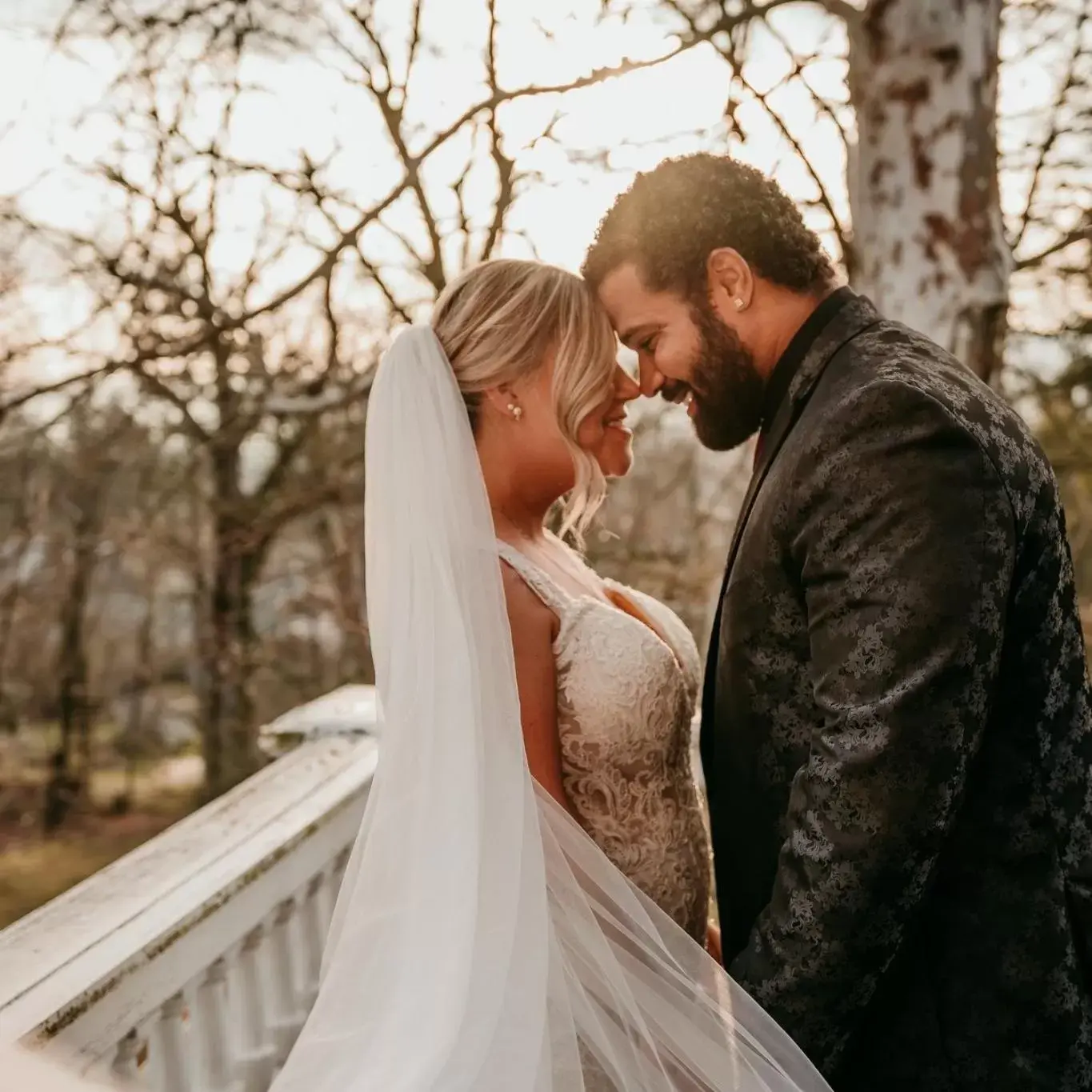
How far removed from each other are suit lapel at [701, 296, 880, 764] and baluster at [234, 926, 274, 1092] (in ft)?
3.37

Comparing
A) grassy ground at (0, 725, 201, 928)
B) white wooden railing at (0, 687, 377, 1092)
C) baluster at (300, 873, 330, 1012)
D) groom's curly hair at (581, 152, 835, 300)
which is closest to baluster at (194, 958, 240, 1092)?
white wooden railing at (0, 687, 377, 1092)

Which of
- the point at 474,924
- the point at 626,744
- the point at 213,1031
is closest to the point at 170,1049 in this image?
the point at 213,1031

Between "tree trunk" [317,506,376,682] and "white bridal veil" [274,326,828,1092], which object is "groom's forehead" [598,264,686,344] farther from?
"tree trunk" [317,506,376,682]

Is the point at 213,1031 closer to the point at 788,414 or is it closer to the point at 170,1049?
the point at 170,1049

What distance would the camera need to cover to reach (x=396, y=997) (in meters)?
1.75

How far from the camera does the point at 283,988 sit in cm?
238

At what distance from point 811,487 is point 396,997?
105 centimetres

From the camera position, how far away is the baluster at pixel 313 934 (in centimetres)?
245

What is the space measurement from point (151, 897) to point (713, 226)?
1571 millimetres

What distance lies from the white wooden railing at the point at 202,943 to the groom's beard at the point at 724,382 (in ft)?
4.05

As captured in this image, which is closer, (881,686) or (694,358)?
(881,686)

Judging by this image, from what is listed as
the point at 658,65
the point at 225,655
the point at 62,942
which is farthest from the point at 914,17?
the point at 225,655

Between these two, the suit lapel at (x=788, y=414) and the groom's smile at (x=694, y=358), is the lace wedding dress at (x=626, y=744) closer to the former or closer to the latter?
the suit lapel at (x=788, y=414)

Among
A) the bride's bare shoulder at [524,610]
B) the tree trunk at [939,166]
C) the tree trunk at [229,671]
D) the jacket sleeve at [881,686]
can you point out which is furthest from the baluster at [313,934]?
the tree trunk at [229,671]
